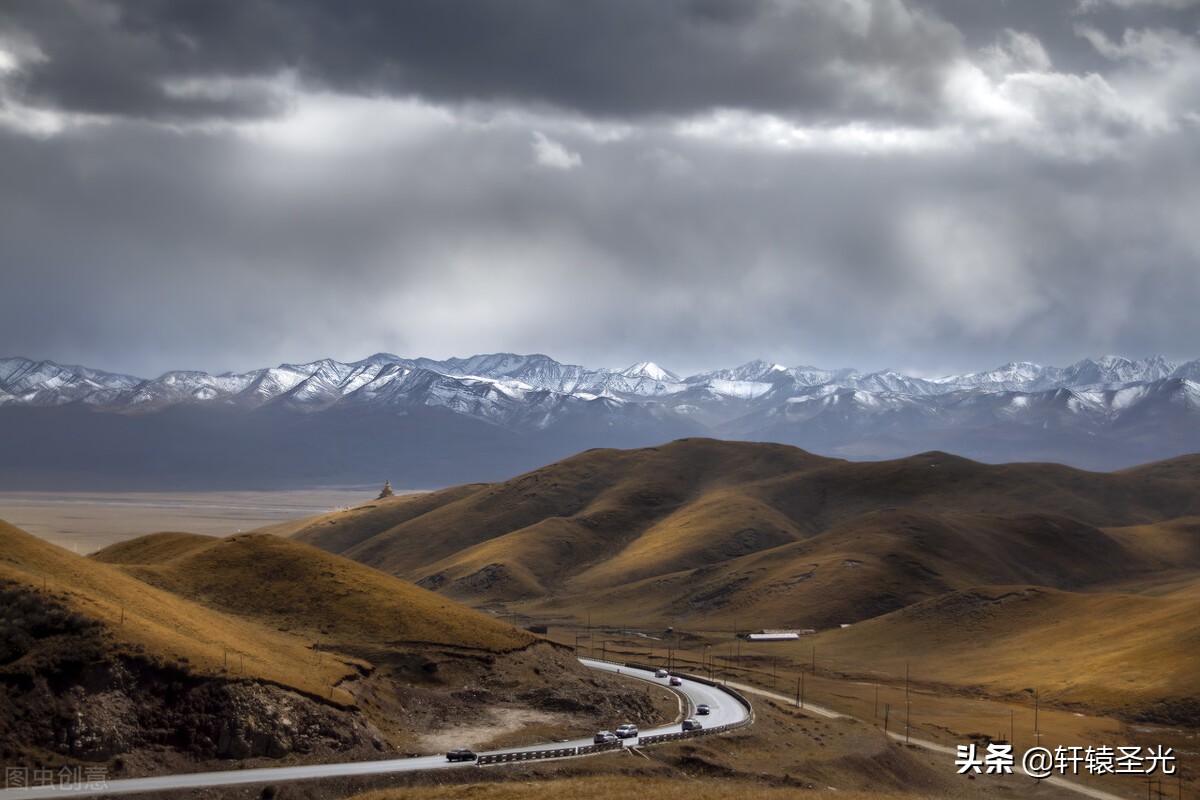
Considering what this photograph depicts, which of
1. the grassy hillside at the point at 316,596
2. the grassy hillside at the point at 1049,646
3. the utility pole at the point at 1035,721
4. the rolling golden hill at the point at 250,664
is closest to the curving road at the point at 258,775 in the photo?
the rolling golden hill at the point at 250,664

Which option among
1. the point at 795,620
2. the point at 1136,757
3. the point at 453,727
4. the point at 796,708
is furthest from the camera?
the point at 795,620

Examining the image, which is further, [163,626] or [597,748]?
[163,626]

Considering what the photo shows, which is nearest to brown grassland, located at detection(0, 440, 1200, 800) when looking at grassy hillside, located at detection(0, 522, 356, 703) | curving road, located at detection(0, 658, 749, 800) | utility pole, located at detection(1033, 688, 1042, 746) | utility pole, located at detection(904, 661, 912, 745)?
grassy hillside, located at detection(0, 522, 356, 703)

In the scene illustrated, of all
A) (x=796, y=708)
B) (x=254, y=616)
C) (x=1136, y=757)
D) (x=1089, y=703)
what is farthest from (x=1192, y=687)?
(x=254, y=616)

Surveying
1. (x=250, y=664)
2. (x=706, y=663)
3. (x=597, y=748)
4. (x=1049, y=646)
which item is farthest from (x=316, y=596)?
(x=1049, y=646)

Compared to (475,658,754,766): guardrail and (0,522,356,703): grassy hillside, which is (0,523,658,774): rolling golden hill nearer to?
(0,522,356,703): grassy hillside

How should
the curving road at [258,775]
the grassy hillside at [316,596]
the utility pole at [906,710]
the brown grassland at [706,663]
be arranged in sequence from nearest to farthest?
the curving road at [258,775] → the brown grassland at [706,663] → the grassy hillside at [316,596] → the utility pole at [906,710]

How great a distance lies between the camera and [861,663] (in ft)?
490

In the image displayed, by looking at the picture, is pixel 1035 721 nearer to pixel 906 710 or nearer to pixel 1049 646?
pixel 906 710

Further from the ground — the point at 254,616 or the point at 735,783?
the point at 254,616

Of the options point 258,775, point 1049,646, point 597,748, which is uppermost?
point 258,775

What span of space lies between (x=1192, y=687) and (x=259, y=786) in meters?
90.9

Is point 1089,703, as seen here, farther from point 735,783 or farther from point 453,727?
point 453,727

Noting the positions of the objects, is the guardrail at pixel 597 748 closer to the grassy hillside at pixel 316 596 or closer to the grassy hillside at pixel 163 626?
the grassy hillside at pixel 163 626
